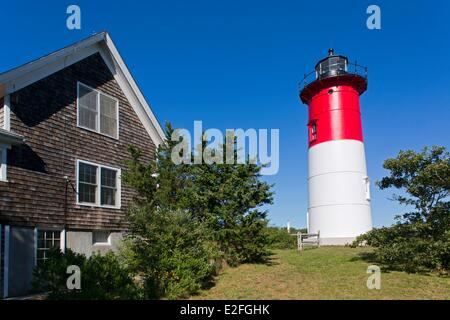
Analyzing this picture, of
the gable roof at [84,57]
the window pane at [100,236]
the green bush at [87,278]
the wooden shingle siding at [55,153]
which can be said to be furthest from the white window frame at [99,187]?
the green bush at [87,278]

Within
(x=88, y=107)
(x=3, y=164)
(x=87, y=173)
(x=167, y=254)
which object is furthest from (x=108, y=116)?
(x=167, y=254)

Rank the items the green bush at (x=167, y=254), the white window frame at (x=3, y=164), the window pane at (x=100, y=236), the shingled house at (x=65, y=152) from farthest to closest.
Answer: the window pane at (x=100, y=236)
the shingled house at (x=65, y=152)
the white window frame at (x=3, y=164)
the green bush at (x=167, y=254)

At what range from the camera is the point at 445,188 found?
43.8ft

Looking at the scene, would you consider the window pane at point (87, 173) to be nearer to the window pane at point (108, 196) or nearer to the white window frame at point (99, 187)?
the white window frame at point (99, 187)

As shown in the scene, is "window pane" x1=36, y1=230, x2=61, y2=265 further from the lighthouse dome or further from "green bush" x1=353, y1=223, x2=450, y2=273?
the lighthouse dome

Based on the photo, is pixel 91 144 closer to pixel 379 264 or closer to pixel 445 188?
pixel 379 264

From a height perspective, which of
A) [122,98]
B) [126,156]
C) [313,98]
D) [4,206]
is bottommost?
[4,206]

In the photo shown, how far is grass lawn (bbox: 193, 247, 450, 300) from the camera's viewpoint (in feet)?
33.6

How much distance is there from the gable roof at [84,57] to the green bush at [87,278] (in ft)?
19.4

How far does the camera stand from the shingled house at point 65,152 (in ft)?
38.8

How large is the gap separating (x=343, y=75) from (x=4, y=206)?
21.6m

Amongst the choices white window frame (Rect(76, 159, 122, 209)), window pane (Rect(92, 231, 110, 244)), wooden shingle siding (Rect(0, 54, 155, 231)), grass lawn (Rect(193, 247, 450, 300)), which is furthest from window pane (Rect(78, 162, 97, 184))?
grass lawn (Rect(193, 247, 450, 300))
